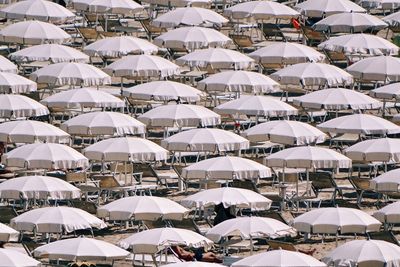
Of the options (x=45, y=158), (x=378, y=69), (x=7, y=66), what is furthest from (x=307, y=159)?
(x=7, y=66)

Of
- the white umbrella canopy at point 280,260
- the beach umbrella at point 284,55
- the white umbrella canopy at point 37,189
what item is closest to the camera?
the white umbrella canopy at point 280,260

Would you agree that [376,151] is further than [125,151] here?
Yes

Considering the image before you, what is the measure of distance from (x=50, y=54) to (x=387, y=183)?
40.8ft

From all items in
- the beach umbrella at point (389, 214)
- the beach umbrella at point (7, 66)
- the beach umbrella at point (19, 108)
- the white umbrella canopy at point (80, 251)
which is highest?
the white umbrella canopy at point (80, 251)

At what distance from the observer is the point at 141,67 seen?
168 ft

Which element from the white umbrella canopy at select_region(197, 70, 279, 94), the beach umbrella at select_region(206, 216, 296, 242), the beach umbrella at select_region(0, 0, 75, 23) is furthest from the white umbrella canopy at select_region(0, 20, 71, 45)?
the beach umbrella at select_region(206, 216, 296, 242)

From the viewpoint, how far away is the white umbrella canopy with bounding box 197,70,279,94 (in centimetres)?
4962

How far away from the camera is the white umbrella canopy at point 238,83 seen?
49.6m

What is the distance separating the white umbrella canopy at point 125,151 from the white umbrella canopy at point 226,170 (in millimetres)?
1135

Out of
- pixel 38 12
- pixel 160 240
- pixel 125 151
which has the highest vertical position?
pixel 160 240

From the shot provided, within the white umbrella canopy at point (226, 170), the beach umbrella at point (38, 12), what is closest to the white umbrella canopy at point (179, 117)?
the white umbrella canopy at point (226, 170)

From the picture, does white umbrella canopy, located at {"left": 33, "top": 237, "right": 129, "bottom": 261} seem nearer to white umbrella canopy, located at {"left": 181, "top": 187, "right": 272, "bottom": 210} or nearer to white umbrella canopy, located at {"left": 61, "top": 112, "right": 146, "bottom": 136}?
white umbrella canopy, located at {"left": 181, "top": 187, "right": 272, "bottom": 210}

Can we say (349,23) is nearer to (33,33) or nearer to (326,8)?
(326,8)

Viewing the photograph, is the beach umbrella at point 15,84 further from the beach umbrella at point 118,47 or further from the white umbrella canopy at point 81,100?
the beach umbrella at point 118,47
